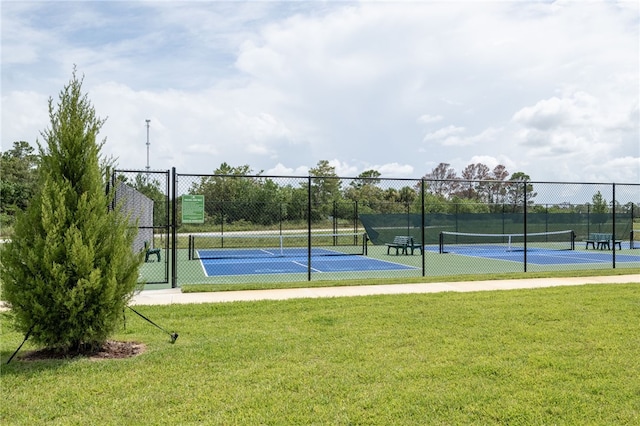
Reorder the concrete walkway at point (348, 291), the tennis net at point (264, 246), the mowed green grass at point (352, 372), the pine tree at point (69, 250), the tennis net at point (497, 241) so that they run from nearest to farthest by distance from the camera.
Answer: the mowed green grass at point (352, 372) < the pine tree at point (69, 250) < the concrete walkway at point (348, 291) < the tennis net at point (264, 246) < the tennis net at point (497, 241)

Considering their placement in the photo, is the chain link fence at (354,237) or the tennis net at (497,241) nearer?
the chain link fence at (354,237)

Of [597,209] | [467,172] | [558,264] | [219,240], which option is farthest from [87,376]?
[467,172]

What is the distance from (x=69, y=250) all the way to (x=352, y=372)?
2.89 metres

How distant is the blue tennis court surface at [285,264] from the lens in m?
15.2

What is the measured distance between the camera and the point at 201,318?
726cm

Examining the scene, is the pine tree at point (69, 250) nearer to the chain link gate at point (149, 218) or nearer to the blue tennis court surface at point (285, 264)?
the chain link gate at point (149, 218)

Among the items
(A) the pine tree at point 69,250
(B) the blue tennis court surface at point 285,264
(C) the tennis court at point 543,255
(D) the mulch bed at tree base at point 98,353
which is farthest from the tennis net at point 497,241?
(A) the pine tree at point 69,250

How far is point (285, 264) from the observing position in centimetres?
1744

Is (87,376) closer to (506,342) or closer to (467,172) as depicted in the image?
(506,342)

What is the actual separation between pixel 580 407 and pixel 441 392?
1.03 meters

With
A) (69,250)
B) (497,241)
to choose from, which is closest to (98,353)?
→ (69,250)

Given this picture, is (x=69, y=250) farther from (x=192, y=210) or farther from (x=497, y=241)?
(x=497, y=241)

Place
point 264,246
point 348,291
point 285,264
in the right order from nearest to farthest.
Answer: point 348,291 < point 285,264 < point 264,246

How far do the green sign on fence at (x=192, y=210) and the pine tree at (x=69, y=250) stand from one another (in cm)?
532
